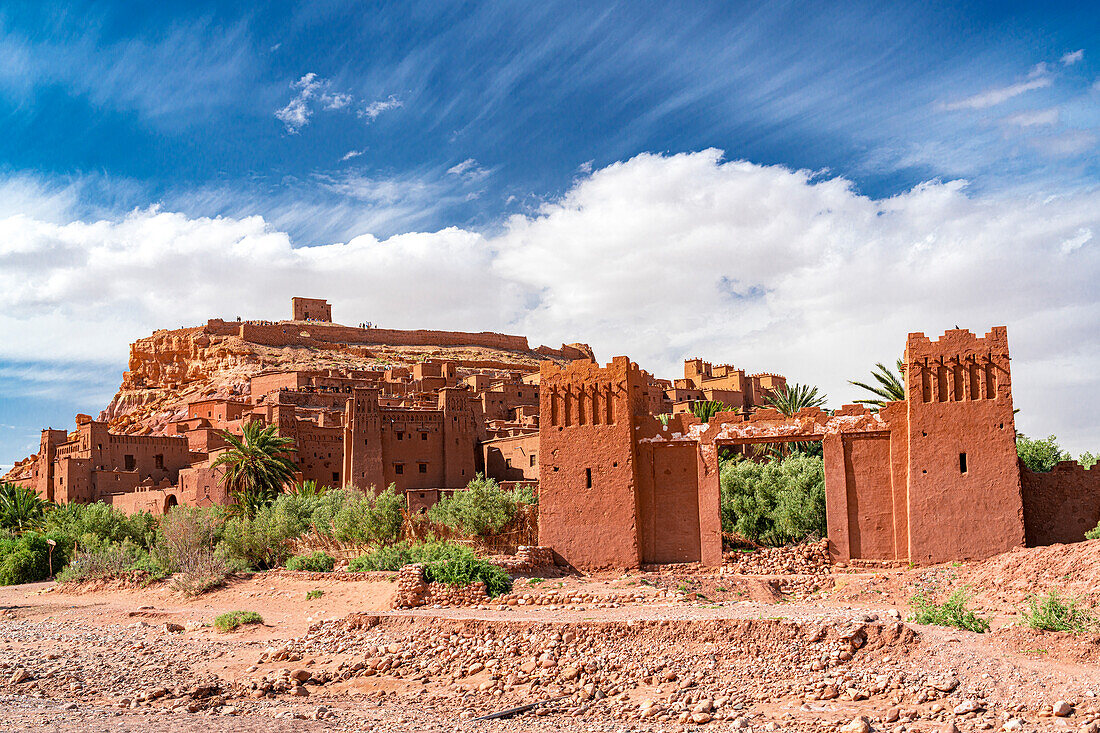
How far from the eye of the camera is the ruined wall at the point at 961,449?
739 inches

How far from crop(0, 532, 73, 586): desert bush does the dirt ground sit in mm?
→ 12951

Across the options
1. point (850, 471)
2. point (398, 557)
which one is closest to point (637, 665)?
point (850, 471)

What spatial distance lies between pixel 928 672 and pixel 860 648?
118 centimetres

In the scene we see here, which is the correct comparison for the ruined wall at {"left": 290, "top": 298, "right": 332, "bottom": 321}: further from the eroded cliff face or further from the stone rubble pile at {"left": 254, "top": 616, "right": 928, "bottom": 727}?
the stone rubble pile at {"left": 254, "top": 616, "right": 928, "bottom": 727}

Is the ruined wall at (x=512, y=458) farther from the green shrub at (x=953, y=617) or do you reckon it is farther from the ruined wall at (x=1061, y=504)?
the green shrub at (x=953, y=617)

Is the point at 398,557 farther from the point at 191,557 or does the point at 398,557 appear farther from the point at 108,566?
the point at 108,566

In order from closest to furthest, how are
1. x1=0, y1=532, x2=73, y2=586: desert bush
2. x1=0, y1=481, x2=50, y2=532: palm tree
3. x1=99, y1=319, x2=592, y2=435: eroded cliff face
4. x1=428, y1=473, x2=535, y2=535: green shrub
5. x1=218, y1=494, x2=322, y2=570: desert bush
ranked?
x1=428, y1=473, x2=535, y2=535: green shrub, x1=218, y1=494, x2=322, y2=570: desert bush, x1=0, y1=532, x2=73, y2=586: desert bush, x1=0, y1=481, x2=50, y2=532: palm tree, x1=99, y1=319, x2=592, y2=435: eroded cliff face

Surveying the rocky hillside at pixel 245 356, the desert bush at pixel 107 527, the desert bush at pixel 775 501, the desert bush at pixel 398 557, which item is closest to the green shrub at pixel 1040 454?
the desert bush at pixel 775 501

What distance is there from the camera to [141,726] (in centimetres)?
1120

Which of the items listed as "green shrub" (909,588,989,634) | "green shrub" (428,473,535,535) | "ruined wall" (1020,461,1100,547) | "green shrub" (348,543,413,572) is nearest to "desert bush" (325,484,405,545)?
"green shrub" (428,473,535,535)

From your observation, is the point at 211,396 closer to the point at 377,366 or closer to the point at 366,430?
the point at 377,366

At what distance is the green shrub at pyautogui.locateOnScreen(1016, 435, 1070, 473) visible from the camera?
30.2m

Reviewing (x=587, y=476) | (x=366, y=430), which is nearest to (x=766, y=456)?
(x=587, y=476)

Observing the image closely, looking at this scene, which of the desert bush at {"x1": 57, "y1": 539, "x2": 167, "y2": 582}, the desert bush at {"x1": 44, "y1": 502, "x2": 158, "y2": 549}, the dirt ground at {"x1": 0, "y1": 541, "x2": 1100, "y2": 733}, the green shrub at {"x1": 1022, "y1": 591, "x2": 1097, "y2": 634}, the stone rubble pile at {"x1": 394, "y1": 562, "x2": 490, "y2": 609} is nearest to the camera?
the dirt ground at {"x1": 0, "y1": 541, "x2": 1100, "y2": 733}
